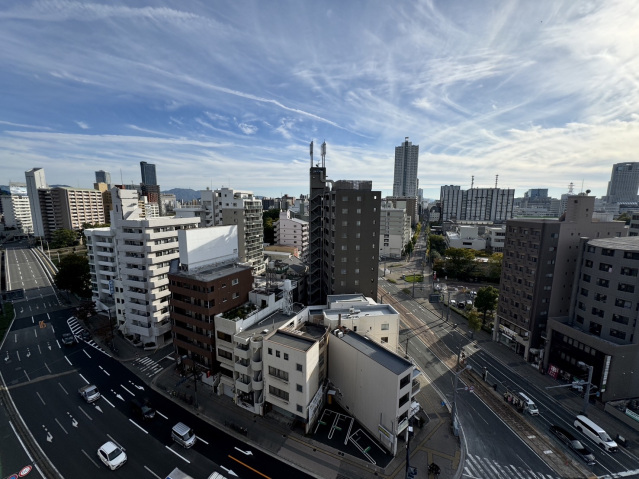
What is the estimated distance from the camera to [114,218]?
5359cm

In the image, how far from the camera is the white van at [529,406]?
Answer: 124 ft

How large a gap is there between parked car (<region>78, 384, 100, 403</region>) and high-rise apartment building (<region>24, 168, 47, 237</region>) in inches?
5982

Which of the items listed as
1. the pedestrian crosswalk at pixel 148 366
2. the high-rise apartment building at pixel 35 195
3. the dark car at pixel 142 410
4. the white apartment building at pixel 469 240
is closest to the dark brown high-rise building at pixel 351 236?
the pedestrian crosswalk at pixel 148 366

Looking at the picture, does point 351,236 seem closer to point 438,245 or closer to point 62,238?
point 438,245

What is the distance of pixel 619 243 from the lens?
43.8 metres

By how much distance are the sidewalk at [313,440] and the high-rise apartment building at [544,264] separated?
2377cm

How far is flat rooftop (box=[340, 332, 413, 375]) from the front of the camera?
3158 cm

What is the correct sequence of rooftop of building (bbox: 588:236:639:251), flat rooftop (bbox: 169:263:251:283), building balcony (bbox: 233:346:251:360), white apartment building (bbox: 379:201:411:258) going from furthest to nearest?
white apartment building (bbox: 379:201:411:258) < rooftop of building (bbox: 588:236:639:251) < flat rooftop (bbox: 169:263:251:283) < building balcony (bbox: 233:346:251:360)

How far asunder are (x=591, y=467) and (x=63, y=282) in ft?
336

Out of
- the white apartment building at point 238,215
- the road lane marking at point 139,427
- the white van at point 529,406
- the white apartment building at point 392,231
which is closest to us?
the road lane marking at point 139,427

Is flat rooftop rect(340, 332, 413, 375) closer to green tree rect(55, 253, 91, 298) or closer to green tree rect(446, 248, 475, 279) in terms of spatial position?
green tree rect(55, 253, 91, 298)

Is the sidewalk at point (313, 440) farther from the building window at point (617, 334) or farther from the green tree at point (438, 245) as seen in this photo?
the green tree at point (438, 245)

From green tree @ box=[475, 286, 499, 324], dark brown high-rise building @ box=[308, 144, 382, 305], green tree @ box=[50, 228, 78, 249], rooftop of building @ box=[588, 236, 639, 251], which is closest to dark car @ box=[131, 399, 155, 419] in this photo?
dark brown high-rise building @ box=[308, 144, 382, 305]

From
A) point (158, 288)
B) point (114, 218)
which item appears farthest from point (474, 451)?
point (114, 218)
